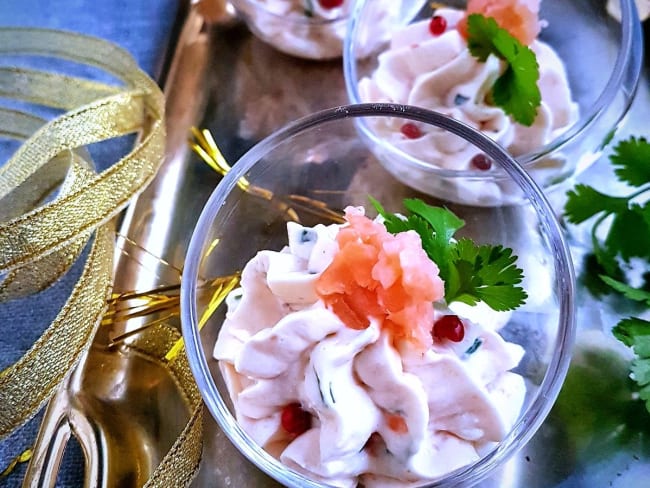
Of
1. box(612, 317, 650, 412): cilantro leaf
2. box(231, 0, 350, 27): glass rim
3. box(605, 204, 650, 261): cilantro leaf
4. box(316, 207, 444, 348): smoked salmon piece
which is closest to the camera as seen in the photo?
box(316, 207, 444, 348): smoked salmon piece

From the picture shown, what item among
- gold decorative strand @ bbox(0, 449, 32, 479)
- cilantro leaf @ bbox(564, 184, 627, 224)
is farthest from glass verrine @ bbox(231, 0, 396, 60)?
gold decorative strand @ bbox(0, 449, 32, 479)

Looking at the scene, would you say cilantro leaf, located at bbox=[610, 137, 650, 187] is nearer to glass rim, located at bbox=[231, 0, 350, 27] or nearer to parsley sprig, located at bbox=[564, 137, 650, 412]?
parsley sprig, located at bbox=[564, 137, 650, 412]

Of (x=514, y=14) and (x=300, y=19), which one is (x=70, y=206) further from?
(x=514, y=14)

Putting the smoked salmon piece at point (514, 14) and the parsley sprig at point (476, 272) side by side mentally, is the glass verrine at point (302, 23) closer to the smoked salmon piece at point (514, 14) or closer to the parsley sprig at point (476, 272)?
the smoked salmon piece at point (514, 14)

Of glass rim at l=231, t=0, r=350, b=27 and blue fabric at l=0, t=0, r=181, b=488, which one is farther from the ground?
glass rim at l=231, t=0, r=350, b=27

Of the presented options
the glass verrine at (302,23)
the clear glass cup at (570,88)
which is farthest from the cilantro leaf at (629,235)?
the glass verrine at (302,23)

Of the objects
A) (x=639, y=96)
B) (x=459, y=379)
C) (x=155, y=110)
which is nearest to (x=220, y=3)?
(x=155, y=110)

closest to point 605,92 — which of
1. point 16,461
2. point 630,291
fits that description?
point 630,291
